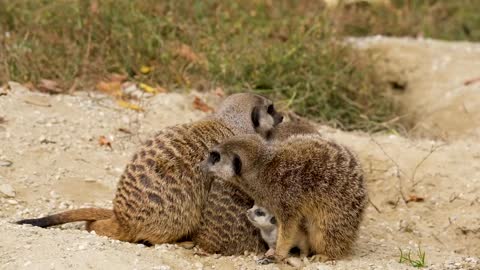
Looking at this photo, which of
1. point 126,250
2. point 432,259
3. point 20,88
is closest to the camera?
point 126,250

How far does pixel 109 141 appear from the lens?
4984 millimetres

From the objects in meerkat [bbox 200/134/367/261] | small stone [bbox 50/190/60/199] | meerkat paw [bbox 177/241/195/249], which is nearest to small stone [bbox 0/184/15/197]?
small stone [bbox 50/190/60/199]

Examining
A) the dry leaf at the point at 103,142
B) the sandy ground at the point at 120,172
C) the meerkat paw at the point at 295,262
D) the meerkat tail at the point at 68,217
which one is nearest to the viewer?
the sandy ground at the point at 120,172

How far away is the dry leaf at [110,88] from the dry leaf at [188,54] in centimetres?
56

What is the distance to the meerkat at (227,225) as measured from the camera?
12.7 ft

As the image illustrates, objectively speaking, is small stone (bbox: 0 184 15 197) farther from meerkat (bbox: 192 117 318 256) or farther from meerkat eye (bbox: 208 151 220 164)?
meerkat eye (bbox: 208 151 220 164)

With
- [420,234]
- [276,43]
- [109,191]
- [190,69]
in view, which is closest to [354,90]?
[276,43]

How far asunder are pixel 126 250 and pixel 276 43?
9.19 ft

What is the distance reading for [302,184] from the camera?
12.0 ft

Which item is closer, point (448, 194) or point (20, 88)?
point (448, 194)

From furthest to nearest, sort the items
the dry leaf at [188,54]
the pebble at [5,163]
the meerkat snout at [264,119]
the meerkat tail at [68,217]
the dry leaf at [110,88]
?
the dry leaf at [188,54] < the dry leaf at [110,88] < the pebble at [5,163] < the meerkat snout at [264,119] < the meerkat tail at [68,217]

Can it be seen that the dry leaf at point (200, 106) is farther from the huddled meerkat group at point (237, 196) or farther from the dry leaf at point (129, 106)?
the huddled meerkat group at point (237, 196)

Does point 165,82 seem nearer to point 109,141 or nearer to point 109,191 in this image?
point 109,141

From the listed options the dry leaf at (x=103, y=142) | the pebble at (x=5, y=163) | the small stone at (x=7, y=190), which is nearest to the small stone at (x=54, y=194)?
the small stone at (x=7, y=190)
